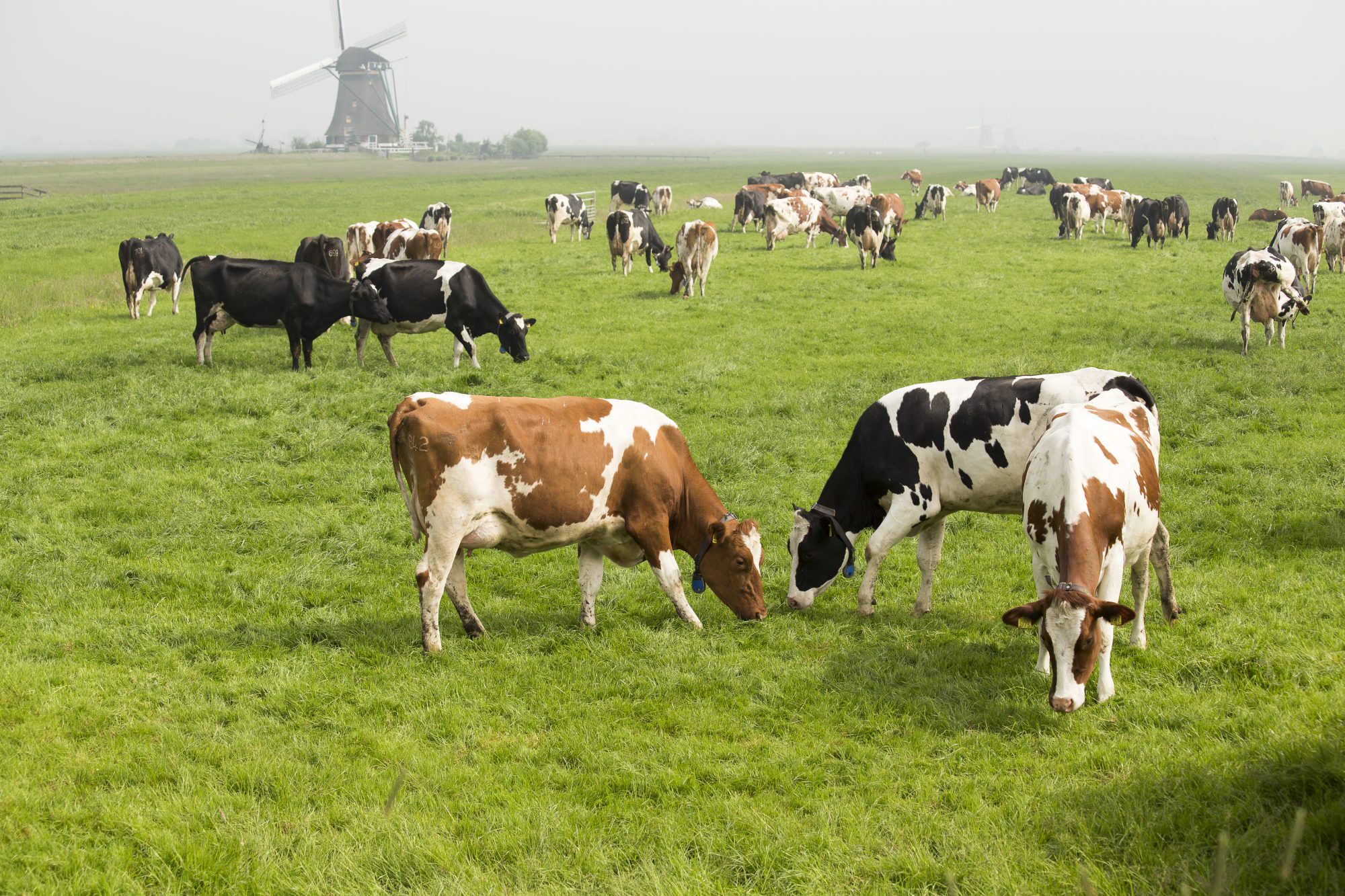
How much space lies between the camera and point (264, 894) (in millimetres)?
4969

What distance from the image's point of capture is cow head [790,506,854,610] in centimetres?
901

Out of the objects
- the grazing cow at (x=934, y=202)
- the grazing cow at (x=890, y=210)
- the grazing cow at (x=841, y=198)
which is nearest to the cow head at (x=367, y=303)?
the grazing cow at (x=890, y=210)

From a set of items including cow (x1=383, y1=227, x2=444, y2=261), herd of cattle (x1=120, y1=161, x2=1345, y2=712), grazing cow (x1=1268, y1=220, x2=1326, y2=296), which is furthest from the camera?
cow (x1=383, y1=227, x2=444, y2=261)

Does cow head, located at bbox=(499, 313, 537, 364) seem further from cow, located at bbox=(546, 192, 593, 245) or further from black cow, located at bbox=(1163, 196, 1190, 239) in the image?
black cow, located at bbox=(1163, 196, 1190, 239)

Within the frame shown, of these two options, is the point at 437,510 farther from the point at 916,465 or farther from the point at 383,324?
the point at 383,324

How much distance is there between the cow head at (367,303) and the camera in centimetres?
1809

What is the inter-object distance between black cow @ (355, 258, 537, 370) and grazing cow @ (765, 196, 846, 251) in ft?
61.4

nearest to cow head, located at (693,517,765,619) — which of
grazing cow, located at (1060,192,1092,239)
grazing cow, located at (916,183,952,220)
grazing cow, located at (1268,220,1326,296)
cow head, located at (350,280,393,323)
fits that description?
cow head, located at (350,280,393,323)

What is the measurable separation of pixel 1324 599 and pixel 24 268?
34775 millimetres

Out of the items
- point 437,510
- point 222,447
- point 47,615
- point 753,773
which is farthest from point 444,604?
point 222,447

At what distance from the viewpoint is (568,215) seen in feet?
130

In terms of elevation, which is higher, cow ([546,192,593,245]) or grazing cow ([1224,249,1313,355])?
cow ([546,192,593,245])

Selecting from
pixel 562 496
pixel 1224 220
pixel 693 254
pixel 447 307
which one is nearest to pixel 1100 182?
pixel 1224 220

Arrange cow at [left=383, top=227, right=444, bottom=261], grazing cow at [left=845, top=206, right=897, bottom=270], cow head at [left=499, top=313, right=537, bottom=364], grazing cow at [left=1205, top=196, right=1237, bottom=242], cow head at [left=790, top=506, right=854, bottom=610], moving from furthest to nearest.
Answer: grazing cow at [left=1205, top=196, right=1237, bottom=242], grazing cow at [left=845, top=206, right=897, bottom=270], cow at [left=383, top=227, right=444, bottom=261], cow head at [left=499, top=313, right=537, bottom=364], cow head at [left=790, top=506, right=854, bottom=610]
